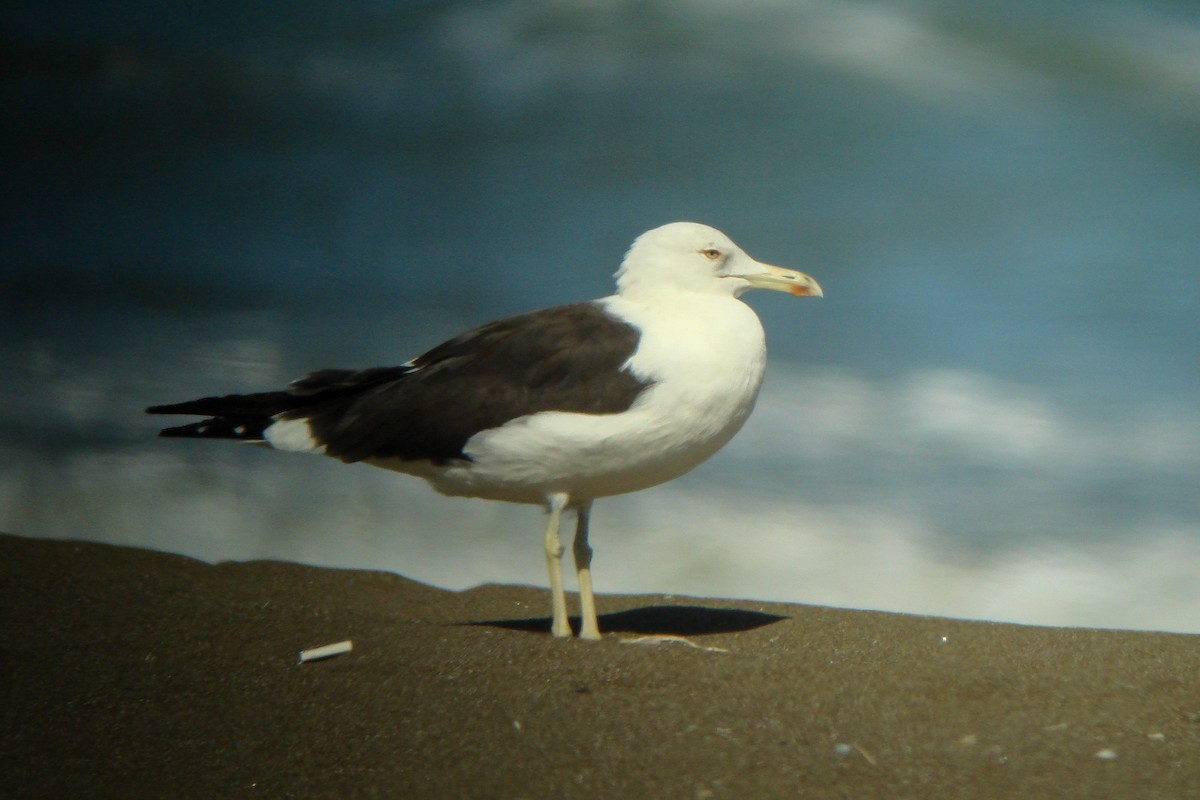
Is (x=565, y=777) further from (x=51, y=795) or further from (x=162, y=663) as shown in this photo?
(x=162, y=663)

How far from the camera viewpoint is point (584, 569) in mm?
5117

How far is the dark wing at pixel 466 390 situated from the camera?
4746 millimetres

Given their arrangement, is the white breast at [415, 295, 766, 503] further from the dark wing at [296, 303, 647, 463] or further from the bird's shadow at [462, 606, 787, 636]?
the bird's shadow at [462, 606, 787, 636]

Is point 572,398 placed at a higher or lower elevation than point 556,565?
higher

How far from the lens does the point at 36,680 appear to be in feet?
14.0

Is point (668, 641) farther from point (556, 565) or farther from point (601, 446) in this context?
point (601, 446)

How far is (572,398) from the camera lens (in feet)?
15.5

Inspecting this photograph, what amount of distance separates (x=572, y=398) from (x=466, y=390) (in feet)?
1.42

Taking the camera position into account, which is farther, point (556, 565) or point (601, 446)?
point (556, 565)

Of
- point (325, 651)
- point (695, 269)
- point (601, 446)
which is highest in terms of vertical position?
point (695, 269)

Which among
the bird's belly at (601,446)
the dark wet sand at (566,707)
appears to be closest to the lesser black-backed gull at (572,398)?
the bird's belly at (601,446)

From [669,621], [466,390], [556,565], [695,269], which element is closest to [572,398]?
[466,390]

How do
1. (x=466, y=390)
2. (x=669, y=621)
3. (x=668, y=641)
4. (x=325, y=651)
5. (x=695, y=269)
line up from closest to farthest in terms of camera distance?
1. (x=325, y=651)
2. (x=668, y=641)
3. (x=466, y=390)
4. (x=695, y=269)
5. (x=669, y=621)

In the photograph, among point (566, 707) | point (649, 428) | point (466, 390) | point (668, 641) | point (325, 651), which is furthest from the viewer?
point (466, 390)
